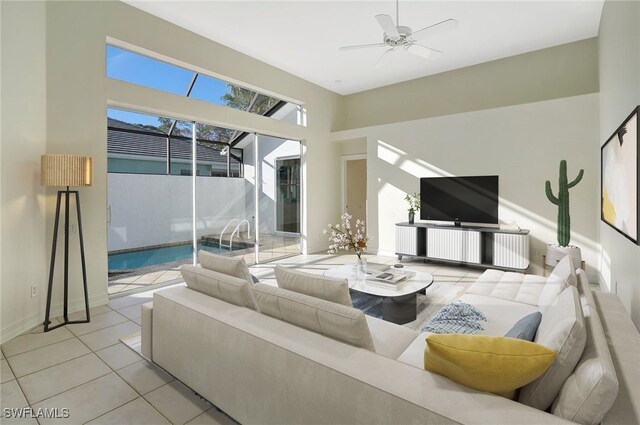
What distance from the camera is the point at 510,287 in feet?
10.3

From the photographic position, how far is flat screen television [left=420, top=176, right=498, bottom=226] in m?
5.49

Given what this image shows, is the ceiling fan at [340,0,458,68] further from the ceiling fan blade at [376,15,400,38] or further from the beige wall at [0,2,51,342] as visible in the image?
the beige wall at [0,2,51,342]

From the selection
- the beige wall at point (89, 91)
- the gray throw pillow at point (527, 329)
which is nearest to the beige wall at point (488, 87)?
the beige wall at point (89, 91)

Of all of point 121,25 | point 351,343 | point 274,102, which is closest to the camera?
point 351,343

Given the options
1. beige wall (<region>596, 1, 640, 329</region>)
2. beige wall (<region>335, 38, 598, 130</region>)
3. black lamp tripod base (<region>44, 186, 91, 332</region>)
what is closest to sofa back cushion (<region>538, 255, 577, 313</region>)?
beige wall (<region>596, 1, 640, 329</region>)

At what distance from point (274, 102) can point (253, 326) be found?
532 cm

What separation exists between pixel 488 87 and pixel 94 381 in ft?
22.4

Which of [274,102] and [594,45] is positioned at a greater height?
[594,45]


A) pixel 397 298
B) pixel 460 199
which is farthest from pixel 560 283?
pixel 460 199

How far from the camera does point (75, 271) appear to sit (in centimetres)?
364

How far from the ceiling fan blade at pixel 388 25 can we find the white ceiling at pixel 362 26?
87cm

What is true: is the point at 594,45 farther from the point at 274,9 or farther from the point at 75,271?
the point at 75,271

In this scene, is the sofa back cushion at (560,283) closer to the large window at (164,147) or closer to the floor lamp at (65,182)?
the floor lamp at (65,182)

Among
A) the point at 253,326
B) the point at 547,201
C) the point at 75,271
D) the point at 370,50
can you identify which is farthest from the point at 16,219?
the point at 547,201
